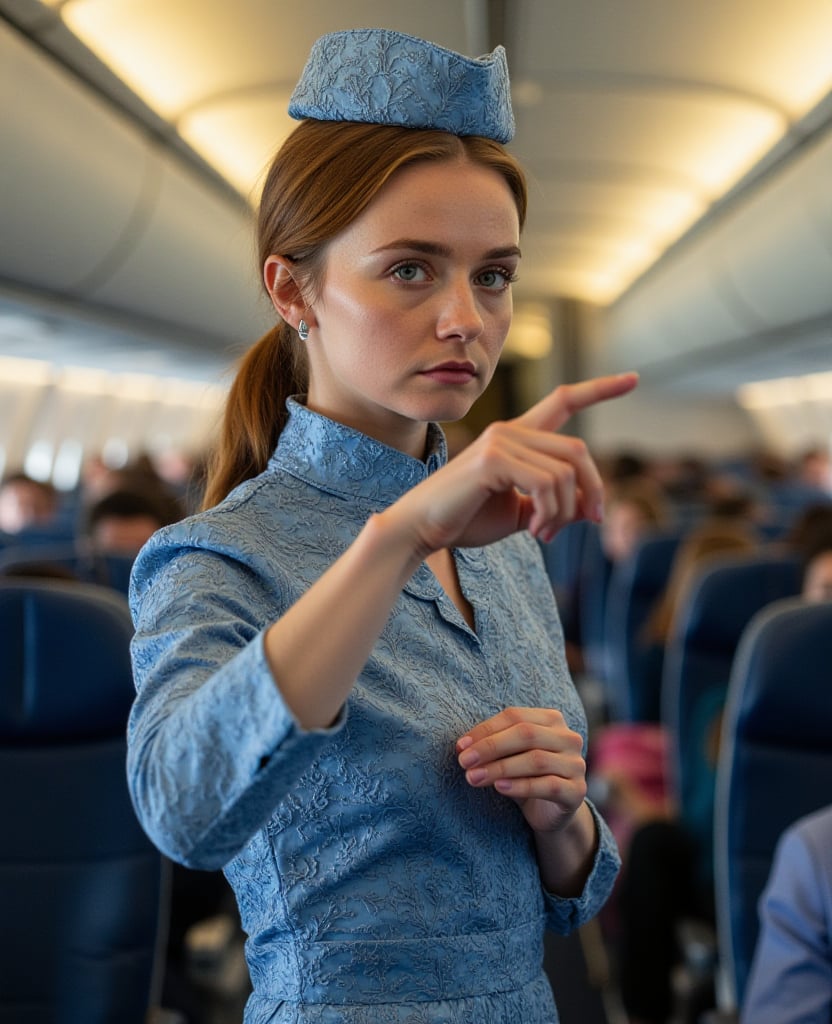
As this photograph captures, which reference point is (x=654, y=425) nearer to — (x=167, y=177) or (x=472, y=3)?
(x=167, y=177)

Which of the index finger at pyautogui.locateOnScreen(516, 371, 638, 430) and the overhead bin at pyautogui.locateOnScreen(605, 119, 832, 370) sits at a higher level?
the overhead bin at pyautogui.locateOnScreen(605, 119, 832, 370)

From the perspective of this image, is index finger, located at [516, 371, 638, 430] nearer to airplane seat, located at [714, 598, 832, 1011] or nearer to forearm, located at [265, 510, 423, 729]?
forearm, located at [265, 510, 423, 729]

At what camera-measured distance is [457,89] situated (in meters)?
1.16

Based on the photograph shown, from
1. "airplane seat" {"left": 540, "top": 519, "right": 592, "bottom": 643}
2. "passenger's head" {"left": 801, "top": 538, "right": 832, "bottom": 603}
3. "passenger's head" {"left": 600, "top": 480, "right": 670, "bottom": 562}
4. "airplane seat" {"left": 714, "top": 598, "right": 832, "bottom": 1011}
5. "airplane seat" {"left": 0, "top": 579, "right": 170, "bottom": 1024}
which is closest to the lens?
"airplane seat" {"left": 0, "top": 579, "right": 170, "bottom": 1024}

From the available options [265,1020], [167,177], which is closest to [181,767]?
[265,1020]

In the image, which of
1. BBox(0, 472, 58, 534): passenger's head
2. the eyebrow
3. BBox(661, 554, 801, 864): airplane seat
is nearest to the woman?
the eyebrow

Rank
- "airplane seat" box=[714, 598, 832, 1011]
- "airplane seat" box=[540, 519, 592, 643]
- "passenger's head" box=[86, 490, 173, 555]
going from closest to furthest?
"airplane seat" box=[714, 598, 832, 1011] < "passenger's head" box=[86, 490, 173, 555] < "airplane seat" box=[540, 519, 592, 643]

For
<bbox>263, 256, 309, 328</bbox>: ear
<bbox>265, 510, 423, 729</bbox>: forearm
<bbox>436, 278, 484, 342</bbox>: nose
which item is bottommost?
<bbox>265, 510, 423, 729</bbox>: forearm

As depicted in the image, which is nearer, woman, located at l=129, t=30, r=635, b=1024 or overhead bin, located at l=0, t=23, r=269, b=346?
woman, located at l=129, t=30, r=635, b=1024

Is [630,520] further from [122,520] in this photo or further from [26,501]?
[26,501]

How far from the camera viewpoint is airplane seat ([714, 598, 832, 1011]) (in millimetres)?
2375

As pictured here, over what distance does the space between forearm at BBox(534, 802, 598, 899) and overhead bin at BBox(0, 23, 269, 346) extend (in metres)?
0.71

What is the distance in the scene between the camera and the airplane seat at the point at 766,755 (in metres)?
2.38

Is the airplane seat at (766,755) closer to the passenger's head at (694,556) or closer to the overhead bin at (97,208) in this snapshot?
the overhead bin at (97,208)
